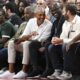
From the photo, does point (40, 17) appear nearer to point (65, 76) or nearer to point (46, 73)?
point (46, 73)

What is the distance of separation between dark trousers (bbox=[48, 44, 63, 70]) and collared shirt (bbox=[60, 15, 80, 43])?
0.19 meters

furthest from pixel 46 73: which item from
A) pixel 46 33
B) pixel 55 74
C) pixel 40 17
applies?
pixel 40 17

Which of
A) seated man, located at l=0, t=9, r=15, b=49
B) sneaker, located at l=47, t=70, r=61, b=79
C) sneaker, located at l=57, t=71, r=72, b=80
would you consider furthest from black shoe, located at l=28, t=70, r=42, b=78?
seated man, located at l=0, t=9, r=15, b=49

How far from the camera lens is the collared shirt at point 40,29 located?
6.51m

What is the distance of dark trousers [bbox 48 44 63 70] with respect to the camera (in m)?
6.00

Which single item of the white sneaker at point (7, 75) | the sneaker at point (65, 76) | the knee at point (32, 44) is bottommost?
the white sneaker at point (7, 75)

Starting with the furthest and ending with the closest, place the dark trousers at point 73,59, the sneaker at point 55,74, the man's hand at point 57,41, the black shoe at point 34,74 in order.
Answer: the black shoe at point 34,74
the sneaker at point 55,74
the man's hand at point 57,41
the dark trousers at point 73,59

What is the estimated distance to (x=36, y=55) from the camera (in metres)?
6.33

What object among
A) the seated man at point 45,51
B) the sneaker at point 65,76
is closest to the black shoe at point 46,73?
the seated man at point 45,51

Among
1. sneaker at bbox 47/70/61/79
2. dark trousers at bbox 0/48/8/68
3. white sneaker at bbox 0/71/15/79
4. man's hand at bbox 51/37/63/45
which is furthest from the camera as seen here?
dark trousers at bbox 0/48/8/68

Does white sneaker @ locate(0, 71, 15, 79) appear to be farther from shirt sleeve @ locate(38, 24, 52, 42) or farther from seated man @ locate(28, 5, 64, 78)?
shirt sleeve @ locate(38, 24, 52, 42)

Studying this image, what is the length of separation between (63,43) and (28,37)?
0.95 metres

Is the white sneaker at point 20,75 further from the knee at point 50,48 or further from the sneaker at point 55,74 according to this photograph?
the knee at point 50,48

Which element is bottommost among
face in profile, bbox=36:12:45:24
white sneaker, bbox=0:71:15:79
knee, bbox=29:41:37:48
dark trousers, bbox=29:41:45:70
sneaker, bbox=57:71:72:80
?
white sneaker, bbox=0:71:15:79
